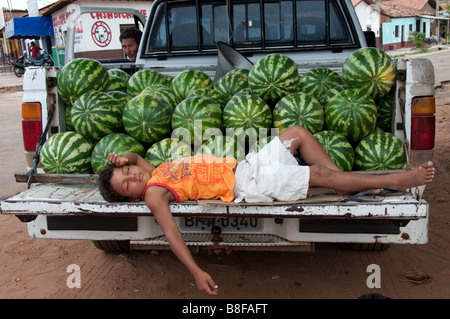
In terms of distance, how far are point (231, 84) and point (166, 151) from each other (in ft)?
3.58

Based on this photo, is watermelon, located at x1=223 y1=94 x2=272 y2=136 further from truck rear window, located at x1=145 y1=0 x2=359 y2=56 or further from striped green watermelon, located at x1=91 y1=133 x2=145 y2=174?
truck rear window, located at x1=145 y1=0 x2=359 y2=56

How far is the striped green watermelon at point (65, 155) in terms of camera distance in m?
2.92

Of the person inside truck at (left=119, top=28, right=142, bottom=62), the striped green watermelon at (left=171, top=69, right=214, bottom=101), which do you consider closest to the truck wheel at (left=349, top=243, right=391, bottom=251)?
the striped green watermelon at (left=171, top=69, right=214, bottom=101)

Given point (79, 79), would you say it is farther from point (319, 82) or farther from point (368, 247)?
point (368, 247)

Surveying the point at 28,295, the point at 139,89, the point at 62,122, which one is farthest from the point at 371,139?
the point at 28,295

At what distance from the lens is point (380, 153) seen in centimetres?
283

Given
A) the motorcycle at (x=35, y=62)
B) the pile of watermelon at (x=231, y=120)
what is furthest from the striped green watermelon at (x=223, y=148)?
the motorcycle at (x=35, y=62)

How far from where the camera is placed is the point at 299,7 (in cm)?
461

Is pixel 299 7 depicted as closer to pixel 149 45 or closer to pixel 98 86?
pixel 149 45

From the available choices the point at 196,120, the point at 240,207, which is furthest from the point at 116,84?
the point at 240,207

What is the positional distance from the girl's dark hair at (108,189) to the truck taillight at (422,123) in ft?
6.24

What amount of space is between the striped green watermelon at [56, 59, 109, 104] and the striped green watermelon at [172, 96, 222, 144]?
2.81 ft

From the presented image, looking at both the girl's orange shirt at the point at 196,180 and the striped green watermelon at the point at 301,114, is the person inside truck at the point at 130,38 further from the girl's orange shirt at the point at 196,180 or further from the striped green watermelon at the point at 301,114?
the girl's orange shirt at the point at 196,180

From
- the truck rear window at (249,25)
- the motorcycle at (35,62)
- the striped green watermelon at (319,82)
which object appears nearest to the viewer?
the striped green watermelon at (319,82)
